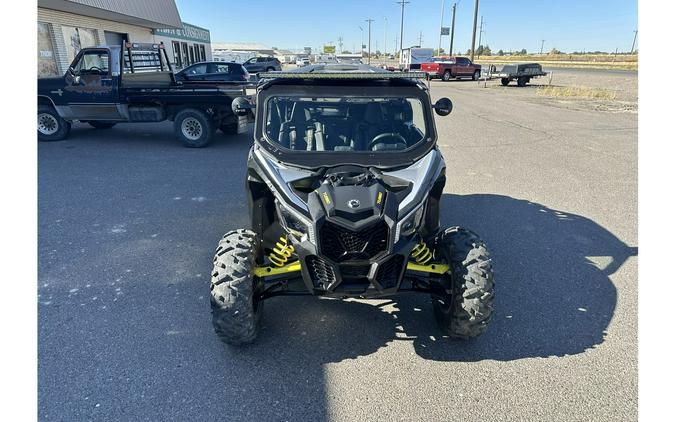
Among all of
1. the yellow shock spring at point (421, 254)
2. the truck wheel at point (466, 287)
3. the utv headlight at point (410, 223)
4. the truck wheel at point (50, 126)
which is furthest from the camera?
the truck wheel at point (50, 126)

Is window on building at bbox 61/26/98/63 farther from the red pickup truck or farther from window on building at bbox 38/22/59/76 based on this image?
the red pickup truck

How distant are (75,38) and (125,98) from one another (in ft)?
41.4

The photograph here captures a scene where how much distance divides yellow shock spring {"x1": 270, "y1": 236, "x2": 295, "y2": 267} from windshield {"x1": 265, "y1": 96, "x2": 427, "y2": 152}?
921mm

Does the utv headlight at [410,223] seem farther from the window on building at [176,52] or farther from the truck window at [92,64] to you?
the window on building at [176,52]

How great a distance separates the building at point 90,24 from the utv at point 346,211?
1768 cm

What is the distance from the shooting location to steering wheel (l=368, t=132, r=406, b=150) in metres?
3.50

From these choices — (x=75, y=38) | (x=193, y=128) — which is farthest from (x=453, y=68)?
(x=193, y=128)

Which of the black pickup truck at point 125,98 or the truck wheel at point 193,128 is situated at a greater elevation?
the black pickup truck at point 125,98

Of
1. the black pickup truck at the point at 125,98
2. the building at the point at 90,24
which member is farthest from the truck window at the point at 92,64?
the building at the point at 90,24

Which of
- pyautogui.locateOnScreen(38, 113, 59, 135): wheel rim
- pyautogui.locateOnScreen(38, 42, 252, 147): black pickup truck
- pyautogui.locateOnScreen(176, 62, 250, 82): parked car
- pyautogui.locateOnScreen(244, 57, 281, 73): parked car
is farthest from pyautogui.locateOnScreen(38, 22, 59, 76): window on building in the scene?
pyautogui.locateOnScreen(244, 57, 281, 73): parked car

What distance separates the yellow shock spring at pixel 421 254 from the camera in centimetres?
315

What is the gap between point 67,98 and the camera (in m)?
9.70

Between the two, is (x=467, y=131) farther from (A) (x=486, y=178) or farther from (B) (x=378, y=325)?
(B) (x=378, y=325)

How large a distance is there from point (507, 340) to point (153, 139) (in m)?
10.3
